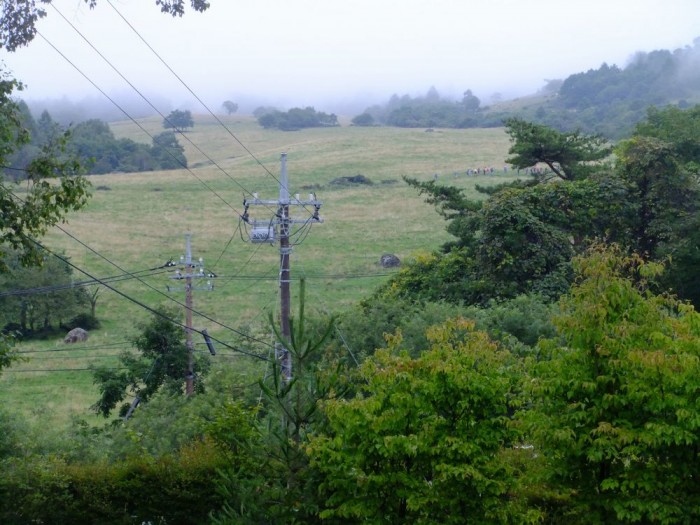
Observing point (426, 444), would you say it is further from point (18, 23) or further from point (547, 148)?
→ point (547, 148)

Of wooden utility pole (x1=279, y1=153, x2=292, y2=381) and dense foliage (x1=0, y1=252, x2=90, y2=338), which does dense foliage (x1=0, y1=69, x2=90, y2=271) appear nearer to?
wooden utility pole (x1=279, y1=153, x2=292, y2=381)

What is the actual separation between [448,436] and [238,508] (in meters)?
3.39

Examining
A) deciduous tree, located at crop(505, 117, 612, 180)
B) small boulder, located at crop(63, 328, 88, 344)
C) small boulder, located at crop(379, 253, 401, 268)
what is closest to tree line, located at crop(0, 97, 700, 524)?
deciduous tree, located at crop(505, 117, 612, 180)

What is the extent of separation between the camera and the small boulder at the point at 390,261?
55200 mm

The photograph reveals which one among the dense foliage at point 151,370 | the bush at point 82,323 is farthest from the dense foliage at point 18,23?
the bush at point 82,323

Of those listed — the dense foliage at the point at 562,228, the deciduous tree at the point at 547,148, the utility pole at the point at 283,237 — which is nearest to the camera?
the utility pole at the point at 283,237

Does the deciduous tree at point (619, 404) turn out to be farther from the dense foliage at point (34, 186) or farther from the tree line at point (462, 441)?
the dense foliage at point (34, 186)

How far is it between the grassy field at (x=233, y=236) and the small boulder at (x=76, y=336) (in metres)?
0.82

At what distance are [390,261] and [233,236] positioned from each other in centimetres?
1082

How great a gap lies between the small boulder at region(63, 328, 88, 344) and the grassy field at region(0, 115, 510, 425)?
2.68 feet

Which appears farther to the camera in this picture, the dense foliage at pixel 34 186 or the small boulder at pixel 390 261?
the small boulder at pixel 390 261

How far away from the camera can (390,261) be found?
182 ft

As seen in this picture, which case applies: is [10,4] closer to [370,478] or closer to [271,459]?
[271,459]

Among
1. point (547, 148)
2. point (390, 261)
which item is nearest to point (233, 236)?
point (390, 261)
